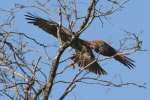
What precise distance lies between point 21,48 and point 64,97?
1070 millimetres

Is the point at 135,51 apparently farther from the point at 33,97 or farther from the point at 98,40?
the point at 98,40

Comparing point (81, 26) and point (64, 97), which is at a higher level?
point (81, 26)

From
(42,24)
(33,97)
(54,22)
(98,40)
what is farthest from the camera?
(98,40)

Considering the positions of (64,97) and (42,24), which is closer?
(64,97)

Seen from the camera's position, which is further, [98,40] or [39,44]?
[98,40]

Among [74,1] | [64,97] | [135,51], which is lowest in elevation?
[64,97]

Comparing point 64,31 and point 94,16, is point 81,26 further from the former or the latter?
point 64,31

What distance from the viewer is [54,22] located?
10852 millimetres

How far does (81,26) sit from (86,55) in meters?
2.44

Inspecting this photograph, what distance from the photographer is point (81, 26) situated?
32.7ft

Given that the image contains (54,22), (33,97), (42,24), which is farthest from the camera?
(42,24)

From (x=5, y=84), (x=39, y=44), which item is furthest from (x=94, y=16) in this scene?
(x=5, y=84)

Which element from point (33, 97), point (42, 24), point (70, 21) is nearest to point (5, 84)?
point (33, 97)

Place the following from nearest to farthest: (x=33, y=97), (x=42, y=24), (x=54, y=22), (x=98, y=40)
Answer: (x=33, y=97) → (x=54, y=22) → (x=42, y=24) → (x=98, y=40)
